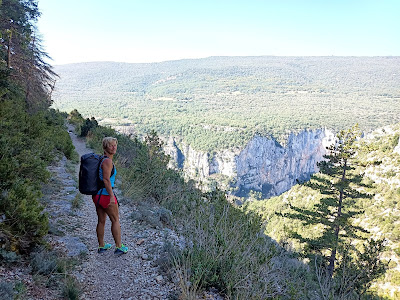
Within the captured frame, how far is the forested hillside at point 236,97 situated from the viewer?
3595 inches

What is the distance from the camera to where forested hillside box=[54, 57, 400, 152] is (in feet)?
300

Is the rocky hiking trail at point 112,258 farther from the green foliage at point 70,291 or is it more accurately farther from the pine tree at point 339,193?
the pine tree at point 339,193

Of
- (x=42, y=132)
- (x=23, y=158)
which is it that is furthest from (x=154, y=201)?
(x=42, y=132)

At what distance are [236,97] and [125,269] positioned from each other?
152 m

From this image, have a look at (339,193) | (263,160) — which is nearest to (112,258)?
(339,193)

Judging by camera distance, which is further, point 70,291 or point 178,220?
point 178,220

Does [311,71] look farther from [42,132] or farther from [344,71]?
[42,132]

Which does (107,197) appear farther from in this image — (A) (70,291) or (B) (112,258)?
(A) (70,291)

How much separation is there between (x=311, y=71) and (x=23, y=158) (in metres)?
207

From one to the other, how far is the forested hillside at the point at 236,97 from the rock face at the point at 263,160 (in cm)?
315

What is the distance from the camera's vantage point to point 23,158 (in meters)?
3.86

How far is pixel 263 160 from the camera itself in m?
88.6

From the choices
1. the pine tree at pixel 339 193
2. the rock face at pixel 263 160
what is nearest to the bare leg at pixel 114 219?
the pine tree at pixel 339 193

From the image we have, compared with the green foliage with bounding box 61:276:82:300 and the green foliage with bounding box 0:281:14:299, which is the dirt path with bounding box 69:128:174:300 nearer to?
the green foliage with bounding box 61:276:82:300
